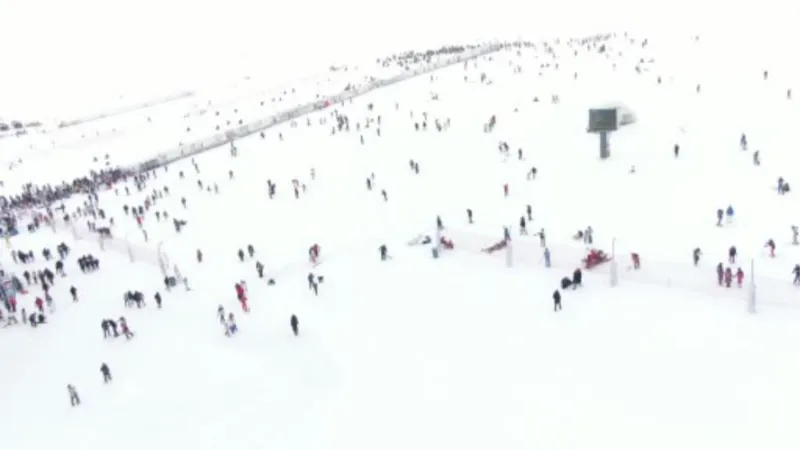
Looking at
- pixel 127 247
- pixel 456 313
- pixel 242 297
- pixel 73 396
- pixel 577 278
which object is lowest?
pixel 73 396

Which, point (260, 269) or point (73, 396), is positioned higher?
point (260, 269)

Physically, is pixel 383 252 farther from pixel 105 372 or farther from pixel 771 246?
pixel 771 246

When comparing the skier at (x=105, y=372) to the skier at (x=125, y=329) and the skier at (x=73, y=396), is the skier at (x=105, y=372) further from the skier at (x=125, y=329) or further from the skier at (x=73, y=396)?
the skier at (x=125, y=329)

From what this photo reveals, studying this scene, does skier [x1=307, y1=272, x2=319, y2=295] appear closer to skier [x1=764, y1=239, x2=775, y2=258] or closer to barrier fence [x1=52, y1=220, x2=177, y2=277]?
barrier fence [x1=52, y1=220, x2=177, y2=277]

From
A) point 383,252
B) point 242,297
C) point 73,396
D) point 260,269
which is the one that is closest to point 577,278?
point 383,252

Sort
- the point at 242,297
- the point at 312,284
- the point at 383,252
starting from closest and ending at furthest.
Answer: the point at 242,297
the point at 312,284
the point at 383,252

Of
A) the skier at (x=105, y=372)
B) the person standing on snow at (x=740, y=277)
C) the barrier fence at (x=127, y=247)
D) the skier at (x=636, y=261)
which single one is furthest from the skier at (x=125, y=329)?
the person standing on snow at (x=740, y=277)

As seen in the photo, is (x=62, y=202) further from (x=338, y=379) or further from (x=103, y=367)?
(x=338, y=379)

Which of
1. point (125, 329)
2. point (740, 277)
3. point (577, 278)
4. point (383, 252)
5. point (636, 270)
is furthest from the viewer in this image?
point (383, 252)

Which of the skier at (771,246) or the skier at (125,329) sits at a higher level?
the skier at (771,246)
